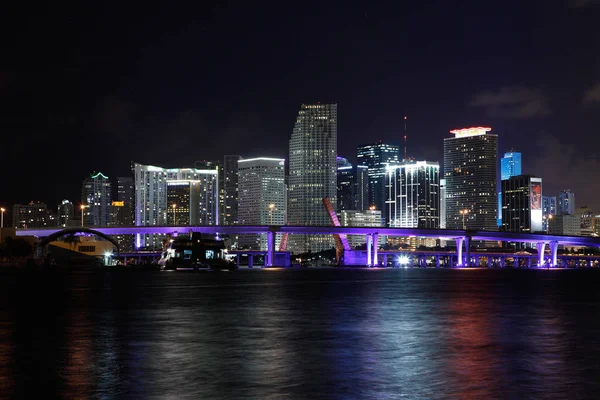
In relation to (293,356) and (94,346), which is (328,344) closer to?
(293,356)

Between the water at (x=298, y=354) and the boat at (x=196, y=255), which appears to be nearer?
the water at (x=298, y=354)

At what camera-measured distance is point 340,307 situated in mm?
51906

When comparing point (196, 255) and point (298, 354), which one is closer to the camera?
point (298, 354)

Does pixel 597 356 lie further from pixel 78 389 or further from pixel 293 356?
pixel 78 389

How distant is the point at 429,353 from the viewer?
88.6 ft

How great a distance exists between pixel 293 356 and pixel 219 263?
14525 cm

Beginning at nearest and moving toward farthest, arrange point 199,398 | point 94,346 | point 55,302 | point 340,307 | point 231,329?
point 199,398, point 94,346, point 231,329, point 340,307, point 55,302

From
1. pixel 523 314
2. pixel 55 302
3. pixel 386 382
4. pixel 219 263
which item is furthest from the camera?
pixel 219 263

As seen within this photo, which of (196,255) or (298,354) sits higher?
(196,255)

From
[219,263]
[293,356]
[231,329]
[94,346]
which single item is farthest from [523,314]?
[219,263]

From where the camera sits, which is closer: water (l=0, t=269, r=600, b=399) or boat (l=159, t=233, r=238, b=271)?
water (l=0, t=269, r=600, b=399)

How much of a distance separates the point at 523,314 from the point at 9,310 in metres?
31.2

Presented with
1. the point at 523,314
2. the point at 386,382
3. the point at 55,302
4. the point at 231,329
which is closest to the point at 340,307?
the point at 523,314

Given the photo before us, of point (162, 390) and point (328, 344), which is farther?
point (328, 344)
